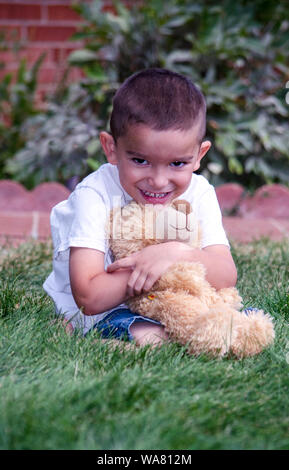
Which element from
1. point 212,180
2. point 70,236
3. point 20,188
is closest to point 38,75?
point 20,188

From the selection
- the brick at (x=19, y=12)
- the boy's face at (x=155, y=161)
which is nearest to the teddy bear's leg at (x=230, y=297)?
the boy's face at (x=155, y=161)

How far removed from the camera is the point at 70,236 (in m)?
2.11

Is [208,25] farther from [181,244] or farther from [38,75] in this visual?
[181,244]

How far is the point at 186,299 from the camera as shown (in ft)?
6.32

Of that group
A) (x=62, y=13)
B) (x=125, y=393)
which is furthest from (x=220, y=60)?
(x=125, y=393)

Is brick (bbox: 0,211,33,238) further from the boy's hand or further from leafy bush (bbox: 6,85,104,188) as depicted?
the boy's hand

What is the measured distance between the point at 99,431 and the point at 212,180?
11.3ft

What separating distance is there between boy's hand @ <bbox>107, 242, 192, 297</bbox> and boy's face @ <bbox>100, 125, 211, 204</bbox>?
181 mm

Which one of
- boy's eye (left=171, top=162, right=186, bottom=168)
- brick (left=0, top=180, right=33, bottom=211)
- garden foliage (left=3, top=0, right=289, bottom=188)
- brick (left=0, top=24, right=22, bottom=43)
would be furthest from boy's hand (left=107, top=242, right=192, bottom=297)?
brick (left=0, top=24, right=22, bottom=43)

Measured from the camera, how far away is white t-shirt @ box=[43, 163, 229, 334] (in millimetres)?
2086

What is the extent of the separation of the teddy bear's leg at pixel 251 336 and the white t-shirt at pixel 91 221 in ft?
1.31

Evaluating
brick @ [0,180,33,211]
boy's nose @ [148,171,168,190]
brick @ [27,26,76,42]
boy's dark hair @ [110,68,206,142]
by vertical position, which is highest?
brick @ [27,26,76,42]

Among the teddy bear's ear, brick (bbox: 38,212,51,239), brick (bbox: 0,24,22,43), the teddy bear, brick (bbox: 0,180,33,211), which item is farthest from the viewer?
brick (bbox: 0,24,22,43)

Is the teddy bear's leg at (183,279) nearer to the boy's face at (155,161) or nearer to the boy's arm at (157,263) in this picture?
the boy's arm at (157,263)
